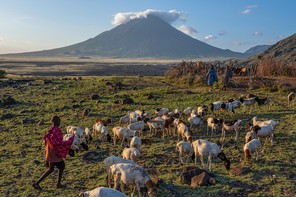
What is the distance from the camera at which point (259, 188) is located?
9938 millimetres

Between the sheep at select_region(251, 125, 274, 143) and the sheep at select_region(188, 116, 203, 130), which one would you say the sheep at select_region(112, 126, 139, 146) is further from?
the sheep at select_region(251, 125, 274, 143)

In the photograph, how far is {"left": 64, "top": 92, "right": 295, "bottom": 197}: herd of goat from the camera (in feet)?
31.0

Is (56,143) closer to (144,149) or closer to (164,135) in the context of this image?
(144,149)

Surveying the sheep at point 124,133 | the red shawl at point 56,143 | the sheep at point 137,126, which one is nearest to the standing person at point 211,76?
Answer: the sheep at point 137,126

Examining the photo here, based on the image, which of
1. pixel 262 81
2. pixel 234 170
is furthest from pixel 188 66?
pixel 234 170

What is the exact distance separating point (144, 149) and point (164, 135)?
2.26 metres

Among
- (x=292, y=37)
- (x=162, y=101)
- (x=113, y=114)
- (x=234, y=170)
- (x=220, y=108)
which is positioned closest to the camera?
(x=234, y=170)

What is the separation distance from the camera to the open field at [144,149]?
10.3 metres

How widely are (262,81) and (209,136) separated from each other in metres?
12.9

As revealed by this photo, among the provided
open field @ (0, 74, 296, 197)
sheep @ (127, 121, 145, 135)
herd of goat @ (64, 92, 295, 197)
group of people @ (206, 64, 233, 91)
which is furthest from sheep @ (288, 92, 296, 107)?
sheep @ (127, 121, 145, 135)

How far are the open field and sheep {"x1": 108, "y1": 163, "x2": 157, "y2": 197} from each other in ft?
2.14

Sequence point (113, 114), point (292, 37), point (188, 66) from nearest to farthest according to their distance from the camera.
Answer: point (113, 114) → point (188, 66) → point (292, 37)

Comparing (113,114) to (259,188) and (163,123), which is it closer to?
(163,123)

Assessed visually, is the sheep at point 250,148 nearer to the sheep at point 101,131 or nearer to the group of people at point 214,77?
the sheep at point 101,131
